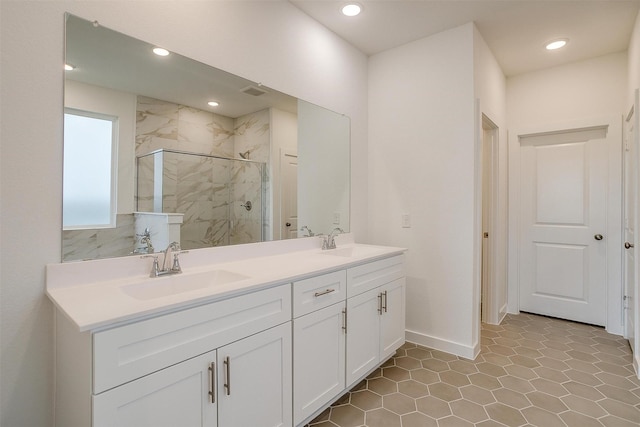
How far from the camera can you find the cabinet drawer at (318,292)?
1.59 m

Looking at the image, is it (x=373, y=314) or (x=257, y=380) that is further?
(x=373, y=314)

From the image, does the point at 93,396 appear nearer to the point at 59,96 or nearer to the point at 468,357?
the point at 59,96

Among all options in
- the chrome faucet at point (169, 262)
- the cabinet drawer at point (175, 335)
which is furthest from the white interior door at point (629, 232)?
the chrome faucet at point (169, 262)

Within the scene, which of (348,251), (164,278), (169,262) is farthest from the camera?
(348,251)

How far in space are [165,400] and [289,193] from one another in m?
1.49

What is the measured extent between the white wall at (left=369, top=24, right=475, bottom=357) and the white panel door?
1490 millimetres

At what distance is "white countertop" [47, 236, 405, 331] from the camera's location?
1033 millimetres

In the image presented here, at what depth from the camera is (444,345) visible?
2.63 m

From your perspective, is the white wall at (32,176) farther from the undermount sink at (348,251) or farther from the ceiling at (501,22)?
the undermount sink at (348,251)

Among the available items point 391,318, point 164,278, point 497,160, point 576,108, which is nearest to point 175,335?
point 164,278

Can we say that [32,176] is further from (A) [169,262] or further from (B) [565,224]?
(B) [565,224]

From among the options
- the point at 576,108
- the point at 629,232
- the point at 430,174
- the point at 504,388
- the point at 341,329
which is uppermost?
the point at 576,108

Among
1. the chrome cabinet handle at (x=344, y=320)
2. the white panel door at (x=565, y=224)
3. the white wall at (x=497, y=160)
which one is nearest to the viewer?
the chrome cabinet handle at (x=344, y=320)

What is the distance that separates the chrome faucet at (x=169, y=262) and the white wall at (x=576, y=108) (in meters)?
3.49
